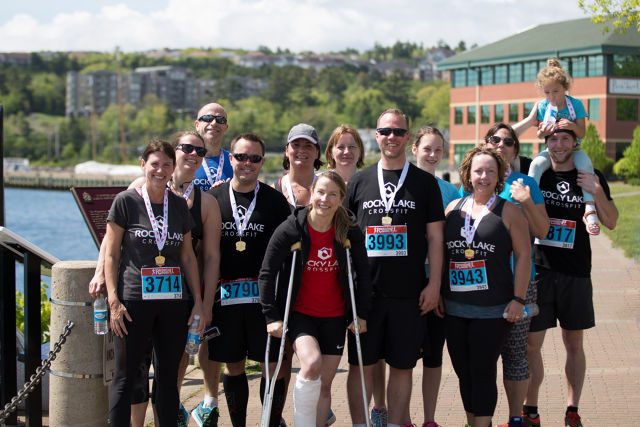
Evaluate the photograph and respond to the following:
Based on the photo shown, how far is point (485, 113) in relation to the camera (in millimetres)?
70562

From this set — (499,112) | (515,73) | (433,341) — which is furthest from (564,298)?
(515,73)

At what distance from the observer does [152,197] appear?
18.1 ft

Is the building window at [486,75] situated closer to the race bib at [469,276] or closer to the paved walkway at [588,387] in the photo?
A: the paved walkway at [588,387]

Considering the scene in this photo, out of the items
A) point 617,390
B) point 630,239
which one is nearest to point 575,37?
point 630,239

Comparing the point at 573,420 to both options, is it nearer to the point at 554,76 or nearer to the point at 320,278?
the point at 320,278

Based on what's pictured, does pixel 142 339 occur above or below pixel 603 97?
below

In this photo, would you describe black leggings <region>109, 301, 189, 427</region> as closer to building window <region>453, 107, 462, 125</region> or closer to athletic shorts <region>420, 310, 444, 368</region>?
athletic shorts <region>420, 310, 444, 368</region>

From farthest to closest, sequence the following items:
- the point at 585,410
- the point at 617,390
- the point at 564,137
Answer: the point at 617,390, the point at 585,410, the point at 564,137

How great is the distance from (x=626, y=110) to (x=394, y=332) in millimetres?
62305

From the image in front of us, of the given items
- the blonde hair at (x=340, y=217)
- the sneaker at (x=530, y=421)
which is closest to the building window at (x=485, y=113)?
the sneaker at (x=530, y=421)

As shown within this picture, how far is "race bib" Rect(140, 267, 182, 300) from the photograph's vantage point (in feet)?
17.5

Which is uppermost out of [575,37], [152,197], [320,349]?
[575,37]

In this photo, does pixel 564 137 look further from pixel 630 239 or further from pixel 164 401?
pixel 630 239

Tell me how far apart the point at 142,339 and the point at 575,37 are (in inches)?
2552
